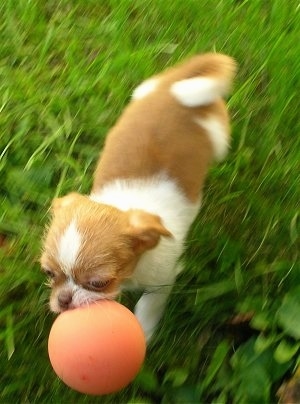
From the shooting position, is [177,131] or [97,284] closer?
[97,284]

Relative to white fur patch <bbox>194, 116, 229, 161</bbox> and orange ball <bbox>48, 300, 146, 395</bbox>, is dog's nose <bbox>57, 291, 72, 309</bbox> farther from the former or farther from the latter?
white fur patch <bbox>194, 116, 229, 161</bbox>

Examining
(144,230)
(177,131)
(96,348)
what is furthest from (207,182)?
(96,348)

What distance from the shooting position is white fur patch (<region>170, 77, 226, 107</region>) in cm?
210

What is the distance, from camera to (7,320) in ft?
7.18

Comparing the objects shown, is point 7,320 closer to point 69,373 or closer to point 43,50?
point 69,373

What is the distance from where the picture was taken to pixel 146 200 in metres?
2.02

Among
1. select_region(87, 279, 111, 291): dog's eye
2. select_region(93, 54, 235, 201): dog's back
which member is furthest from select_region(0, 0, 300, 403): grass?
select_region(87, 279, 111, 291): dog's eye

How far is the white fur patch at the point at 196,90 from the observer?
82.7 inches

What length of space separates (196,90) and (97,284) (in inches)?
27.6

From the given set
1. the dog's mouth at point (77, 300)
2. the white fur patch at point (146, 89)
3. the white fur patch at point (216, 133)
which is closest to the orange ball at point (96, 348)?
the dog's mouth at point (77, 300)

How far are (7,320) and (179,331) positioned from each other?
554 mm

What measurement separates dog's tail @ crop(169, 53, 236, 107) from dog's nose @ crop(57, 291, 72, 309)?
71cm

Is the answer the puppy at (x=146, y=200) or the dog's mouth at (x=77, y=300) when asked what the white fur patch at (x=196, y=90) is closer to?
the puppy at (x=146, y=200)

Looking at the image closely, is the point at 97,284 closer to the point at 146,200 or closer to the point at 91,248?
the point at 91,248
